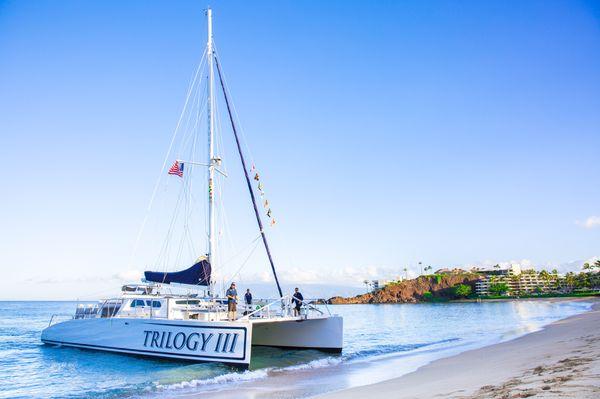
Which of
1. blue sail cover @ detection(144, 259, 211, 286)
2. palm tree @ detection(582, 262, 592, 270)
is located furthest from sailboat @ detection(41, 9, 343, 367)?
palm tree @ detection(582, 262, 592, 270)

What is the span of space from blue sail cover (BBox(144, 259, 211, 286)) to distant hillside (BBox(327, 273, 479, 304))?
145 metres

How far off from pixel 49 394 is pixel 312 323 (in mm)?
9336

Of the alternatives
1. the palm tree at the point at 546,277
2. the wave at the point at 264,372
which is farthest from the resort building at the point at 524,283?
the wave at the point at 264,372

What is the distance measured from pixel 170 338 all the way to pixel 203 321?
176cm

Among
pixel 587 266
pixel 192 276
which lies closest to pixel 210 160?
pixel 192 276

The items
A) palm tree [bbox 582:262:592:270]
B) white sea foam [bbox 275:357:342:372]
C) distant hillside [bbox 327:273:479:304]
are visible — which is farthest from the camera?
distant hillside [bbox 327:273:479:304]

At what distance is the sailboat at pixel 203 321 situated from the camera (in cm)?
1513

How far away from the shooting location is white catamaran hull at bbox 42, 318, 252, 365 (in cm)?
1460

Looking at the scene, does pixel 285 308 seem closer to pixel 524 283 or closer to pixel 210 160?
pixel 210 160

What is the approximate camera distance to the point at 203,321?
15.4 metres

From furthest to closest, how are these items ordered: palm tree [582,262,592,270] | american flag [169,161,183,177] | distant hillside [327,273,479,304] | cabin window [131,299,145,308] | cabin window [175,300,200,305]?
distant hillside [327,273,479,304] → palm tree [582,262,592,270] → american flag [169,161,183,177] → cabin window [131,299,145,308] → cabin window [175,300,200,305]

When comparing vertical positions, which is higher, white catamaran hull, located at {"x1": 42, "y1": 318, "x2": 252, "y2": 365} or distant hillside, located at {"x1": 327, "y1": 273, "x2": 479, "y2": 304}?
distant hillside, located at {"x1": 327, "y1": 273, "x2": 479, "y2": 304}

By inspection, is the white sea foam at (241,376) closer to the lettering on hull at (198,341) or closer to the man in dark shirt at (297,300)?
the lettering on hull at (198,341)

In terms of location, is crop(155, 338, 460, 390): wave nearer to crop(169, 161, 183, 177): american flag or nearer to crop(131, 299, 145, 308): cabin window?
crop(131, 299, 145, 308): cabin window
